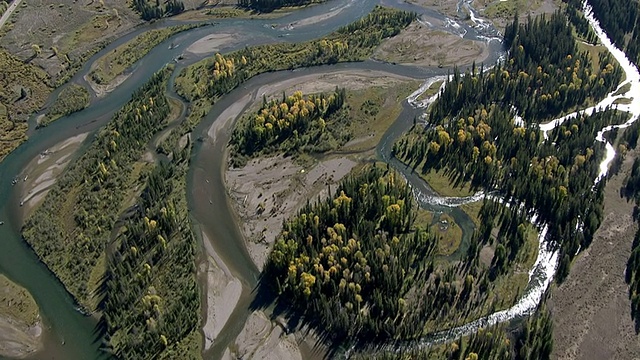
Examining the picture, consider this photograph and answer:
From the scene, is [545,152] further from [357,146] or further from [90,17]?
[90,17]

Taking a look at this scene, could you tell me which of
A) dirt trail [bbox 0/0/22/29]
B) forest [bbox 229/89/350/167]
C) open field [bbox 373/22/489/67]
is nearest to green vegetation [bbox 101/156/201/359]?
forest [bbox 229/89/350/167]

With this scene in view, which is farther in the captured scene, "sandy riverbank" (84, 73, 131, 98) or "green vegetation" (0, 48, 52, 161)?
"sandy riverbank" (84, 73, 131, 98)

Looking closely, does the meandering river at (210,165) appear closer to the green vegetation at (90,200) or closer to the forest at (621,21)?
the green vegetation at (90,200)

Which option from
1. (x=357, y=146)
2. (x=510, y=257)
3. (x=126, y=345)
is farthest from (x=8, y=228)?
(x=510, y=257)

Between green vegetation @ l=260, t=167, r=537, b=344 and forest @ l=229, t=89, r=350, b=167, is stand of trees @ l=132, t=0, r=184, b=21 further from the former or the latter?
green vegetation @ l=260, t=167, r=537, b=344

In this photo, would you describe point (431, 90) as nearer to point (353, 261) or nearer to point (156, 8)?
point (353, 261)

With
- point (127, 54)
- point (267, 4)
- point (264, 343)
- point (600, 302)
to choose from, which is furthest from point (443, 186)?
point (127, 54)
